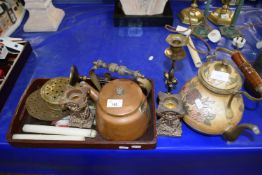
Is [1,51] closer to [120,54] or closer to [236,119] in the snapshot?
[120,54]

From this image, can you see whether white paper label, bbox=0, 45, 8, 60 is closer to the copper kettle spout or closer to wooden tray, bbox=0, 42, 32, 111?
wooden tray, bbox=0, 42, 32, 111

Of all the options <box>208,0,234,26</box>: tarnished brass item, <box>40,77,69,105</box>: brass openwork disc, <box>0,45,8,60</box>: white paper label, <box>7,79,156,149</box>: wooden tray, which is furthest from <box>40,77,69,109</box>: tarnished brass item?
<box>208,0,234,26</box>: tarnished brass item

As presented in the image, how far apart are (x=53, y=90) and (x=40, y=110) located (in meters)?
0.09

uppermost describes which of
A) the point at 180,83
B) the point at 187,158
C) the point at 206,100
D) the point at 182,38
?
the point at 182,38

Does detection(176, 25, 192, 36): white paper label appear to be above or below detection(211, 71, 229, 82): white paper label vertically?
below

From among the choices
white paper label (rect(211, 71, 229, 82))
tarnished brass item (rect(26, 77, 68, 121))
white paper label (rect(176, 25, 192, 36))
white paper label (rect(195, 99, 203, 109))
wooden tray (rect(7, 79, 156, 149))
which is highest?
white paper label (rect(211, 71, 229, 82))

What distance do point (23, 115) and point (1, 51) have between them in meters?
0.34

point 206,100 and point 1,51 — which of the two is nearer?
point 206,100

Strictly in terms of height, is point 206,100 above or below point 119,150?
above

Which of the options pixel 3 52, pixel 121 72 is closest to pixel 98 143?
pixel 121 72

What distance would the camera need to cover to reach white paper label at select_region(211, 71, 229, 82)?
71 cm

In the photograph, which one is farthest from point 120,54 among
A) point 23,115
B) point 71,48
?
point 23,115

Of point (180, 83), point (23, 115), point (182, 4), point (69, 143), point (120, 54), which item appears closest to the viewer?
point (69, 143)

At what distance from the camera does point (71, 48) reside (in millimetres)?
1165
